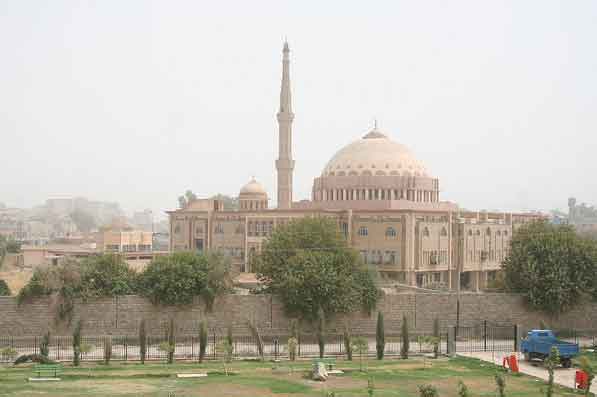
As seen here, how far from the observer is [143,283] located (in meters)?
37.2

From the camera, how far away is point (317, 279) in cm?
3694

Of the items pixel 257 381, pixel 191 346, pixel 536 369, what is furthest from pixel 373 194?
pixel 257 381

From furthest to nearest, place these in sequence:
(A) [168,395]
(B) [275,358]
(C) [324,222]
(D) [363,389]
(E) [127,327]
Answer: (C) [324,222], (E) [127,327], (B) [275,358], (D) [363,389], (A) [168,395]

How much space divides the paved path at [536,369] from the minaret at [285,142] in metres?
44.9

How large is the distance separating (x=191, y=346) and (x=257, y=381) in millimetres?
9319

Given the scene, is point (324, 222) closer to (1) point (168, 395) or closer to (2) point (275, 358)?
(2) point (275, 358)

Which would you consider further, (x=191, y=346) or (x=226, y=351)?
(x=191, y=346)

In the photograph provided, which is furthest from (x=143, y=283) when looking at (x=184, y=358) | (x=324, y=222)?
(x=324, y=222)

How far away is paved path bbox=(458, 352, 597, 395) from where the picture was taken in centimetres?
2622

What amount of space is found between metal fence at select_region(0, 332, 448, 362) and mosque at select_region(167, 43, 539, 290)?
2838cm

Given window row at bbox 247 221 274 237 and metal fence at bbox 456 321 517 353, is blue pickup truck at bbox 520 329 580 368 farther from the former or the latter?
window row at bbox 247 221 274 237

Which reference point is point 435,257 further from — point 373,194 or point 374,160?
point 374,160

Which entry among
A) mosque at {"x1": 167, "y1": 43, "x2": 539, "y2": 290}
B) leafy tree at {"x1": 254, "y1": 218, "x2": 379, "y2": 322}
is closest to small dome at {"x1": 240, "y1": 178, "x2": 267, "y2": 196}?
mosque at {"x1": 167, "y1": 43, "x2": 539, "y2": 290}

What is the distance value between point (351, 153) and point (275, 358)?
1922 inches
